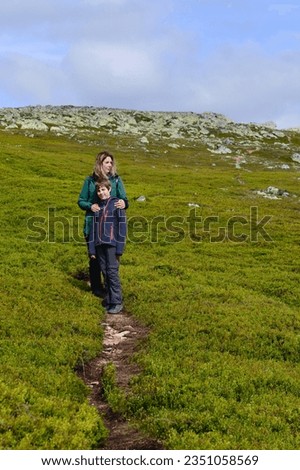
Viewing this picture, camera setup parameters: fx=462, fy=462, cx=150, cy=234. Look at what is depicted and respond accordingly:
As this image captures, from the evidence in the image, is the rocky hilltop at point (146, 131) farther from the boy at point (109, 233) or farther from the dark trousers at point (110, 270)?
the dark trousers at point (110, 270)

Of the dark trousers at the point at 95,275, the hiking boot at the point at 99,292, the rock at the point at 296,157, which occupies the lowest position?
the hiking boot at the point at 99,292

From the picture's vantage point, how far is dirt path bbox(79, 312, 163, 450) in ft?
35.3

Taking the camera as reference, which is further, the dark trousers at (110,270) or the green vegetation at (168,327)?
the dark trousers at (110,270)

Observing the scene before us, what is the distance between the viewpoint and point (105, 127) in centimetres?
18025

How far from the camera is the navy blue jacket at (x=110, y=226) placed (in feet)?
66.0

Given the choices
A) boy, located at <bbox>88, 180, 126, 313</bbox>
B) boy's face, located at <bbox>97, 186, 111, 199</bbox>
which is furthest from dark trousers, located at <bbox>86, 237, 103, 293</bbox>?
boy's face, located at <bbox>97, 186, 111, 199</bbox>

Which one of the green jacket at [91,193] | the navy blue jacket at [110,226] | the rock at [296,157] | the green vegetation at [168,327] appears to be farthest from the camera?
the rock at [296,157]

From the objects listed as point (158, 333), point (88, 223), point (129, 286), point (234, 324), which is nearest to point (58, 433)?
point (158, 333)

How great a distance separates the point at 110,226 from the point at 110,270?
192 centimetres

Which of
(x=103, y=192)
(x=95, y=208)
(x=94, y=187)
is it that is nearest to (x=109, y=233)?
(x=95, y=208)

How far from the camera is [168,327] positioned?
1778 centimetres

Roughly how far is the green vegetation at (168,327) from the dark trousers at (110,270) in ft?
2.85

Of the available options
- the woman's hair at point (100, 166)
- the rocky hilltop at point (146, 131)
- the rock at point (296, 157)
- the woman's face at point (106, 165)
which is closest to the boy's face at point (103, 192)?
the woman's hair at point (100, 166)

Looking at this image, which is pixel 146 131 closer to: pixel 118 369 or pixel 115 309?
pixel 115 309
